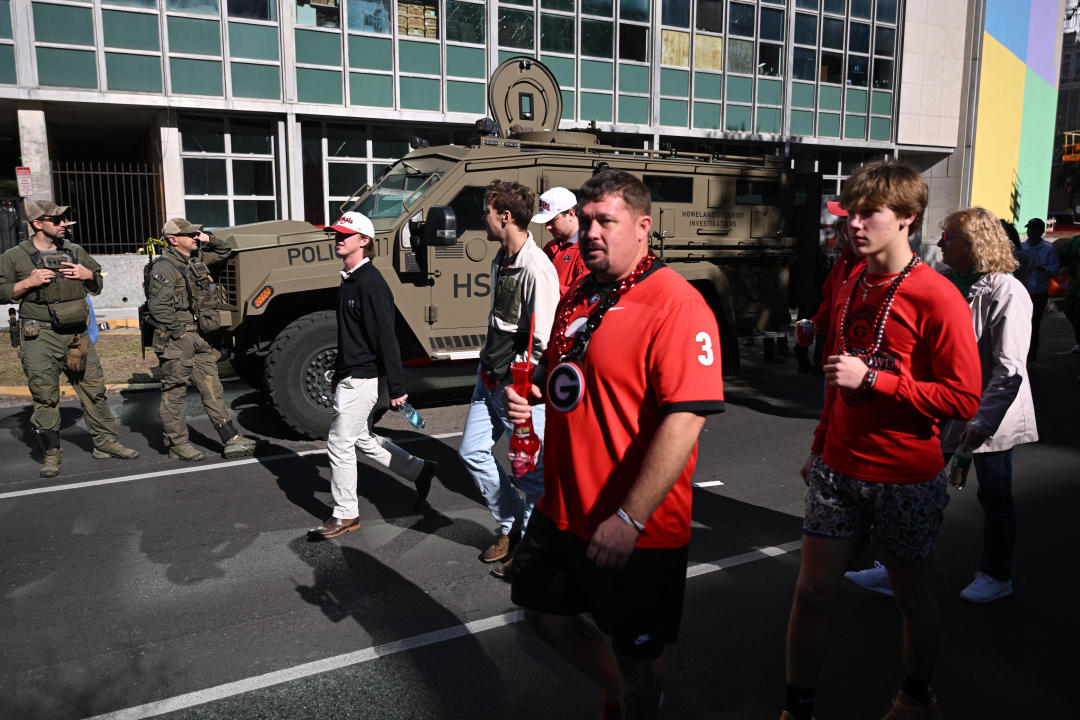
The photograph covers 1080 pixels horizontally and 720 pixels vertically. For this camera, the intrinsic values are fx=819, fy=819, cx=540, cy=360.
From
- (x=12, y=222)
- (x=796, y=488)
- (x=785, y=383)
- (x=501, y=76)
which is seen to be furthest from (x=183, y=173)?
(x=796, y=488)

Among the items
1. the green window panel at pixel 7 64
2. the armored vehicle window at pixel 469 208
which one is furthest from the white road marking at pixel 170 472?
the green window panel at pixel 7 64

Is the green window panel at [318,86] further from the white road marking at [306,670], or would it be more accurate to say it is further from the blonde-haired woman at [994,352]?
the blonde-haired woman at [994,352]

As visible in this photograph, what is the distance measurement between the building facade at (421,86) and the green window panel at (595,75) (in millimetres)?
49

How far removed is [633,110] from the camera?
21.3 m

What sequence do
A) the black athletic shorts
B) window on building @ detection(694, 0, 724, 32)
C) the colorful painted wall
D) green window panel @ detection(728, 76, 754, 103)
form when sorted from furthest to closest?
the colorful painted wall → green window panel @ detection(728, 76, 754, 103) → window on building @ detection(694, 0, 724, 32) → the black athletic shorts

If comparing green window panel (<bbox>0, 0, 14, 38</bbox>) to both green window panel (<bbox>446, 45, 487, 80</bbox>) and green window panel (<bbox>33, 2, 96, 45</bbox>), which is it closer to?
green window panel (<bbox>33, 2, 96, 45</bbox>)

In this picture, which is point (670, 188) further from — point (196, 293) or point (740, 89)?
point (740, 89)

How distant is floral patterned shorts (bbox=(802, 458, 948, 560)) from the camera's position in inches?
104

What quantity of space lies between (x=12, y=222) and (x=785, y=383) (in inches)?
556

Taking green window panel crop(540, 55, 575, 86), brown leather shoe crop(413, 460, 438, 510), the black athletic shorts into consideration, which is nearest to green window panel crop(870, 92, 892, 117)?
green window panel crop(540, 55, 575, 86)

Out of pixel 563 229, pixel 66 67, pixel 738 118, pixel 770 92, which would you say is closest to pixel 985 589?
pixel 563 229

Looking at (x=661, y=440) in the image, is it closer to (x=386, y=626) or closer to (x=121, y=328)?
(x=386, y=626)

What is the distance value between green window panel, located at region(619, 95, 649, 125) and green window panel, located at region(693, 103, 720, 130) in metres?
1.59

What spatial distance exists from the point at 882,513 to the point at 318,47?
57.5ft
